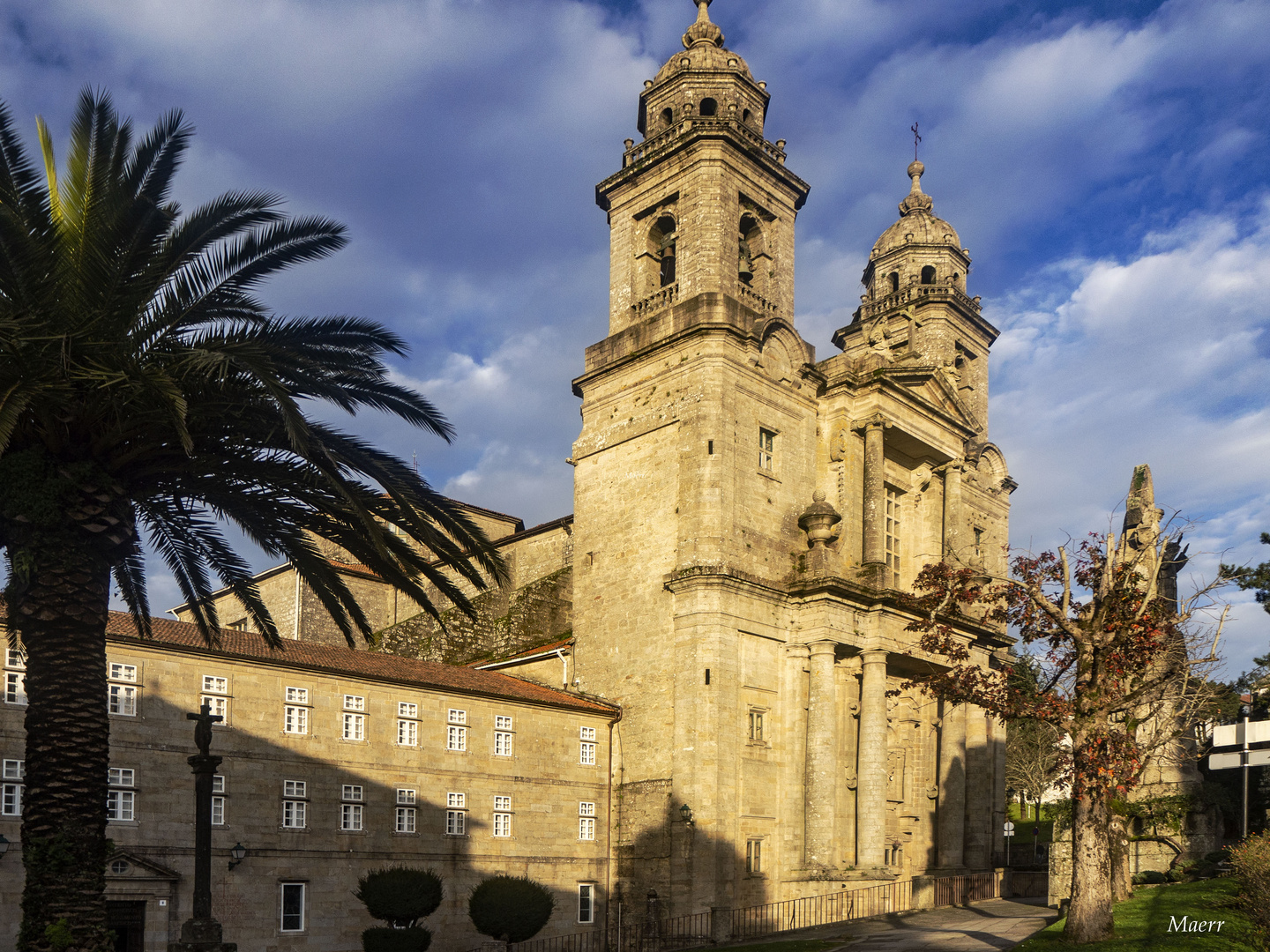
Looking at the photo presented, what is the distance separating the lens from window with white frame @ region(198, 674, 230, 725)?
26641 mm

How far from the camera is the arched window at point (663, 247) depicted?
4022 cm

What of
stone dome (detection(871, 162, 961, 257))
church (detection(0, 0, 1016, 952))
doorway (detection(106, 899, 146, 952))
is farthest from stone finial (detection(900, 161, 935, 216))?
doorway (detection(106, 899, 146, 952))

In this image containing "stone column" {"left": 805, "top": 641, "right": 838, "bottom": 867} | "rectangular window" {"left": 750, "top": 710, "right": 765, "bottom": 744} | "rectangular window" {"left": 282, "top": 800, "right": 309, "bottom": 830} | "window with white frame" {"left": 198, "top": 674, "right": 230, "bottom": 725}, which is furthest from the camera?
"rectangular window" {"left": 750, "top": 710, "right": 765, "bottom": 744}

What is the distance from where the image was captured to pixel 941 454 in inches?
1672

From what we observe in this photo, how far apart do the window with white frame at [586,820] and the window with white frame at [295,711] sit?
29.8 ft

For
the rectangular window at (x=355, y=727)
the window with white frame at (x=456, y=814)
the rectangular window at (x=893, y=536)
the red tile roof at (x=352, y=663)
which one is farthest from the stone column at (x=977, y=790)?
the rectangular window at (x=355, y=727)

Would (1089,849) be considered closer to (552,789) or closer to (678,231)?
(552,789)

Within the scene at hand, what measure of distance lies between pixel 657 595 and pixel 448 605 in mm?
16140

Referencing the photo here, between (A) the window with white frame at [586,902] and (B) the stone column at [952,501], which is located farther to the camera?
(B) the stone column at [952,501]

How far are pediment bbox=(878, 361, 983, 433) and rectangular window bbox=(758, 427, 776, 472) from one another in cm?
514

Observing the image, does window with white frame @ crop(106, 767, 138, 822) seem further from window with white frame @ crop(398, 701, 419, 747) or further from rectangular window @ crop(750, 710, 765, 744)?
rectangular window @ crop(750, 710, 765, 744)

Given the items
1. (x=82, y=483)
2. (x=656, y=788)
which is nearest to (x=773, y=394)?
(x=656, y=788)

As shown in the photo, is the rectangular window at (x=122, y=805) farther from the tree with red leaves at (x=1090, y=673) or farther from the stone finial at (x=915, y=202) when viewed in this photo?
the stone finial at (x=915, y=202)

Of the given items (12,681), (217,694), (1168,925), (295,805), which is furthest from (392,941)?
(1168,925)
